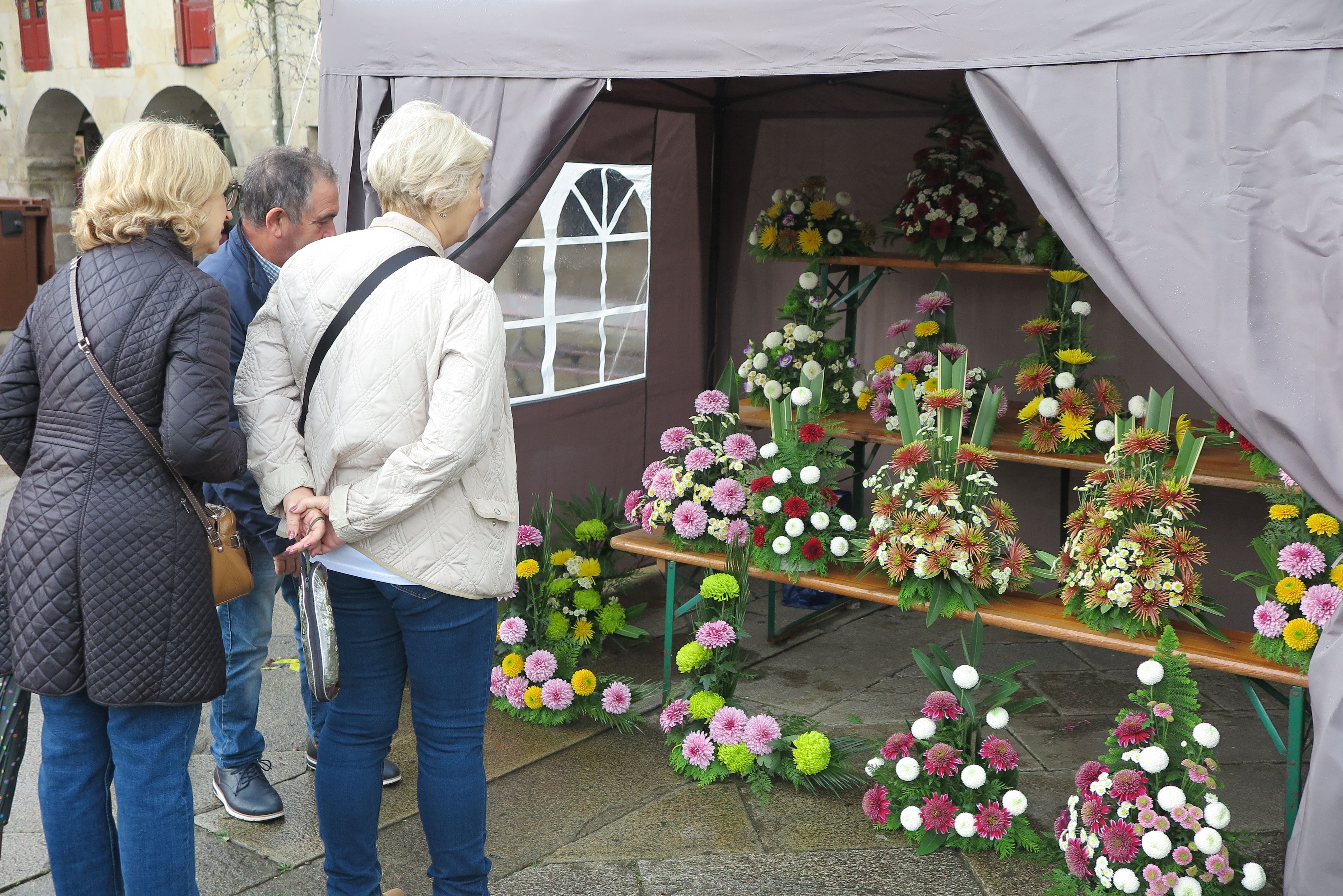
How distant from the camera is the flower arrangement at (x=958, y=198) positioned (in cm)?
381

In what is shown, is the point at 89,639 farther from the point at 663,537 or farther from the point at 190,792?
the point at 663,537

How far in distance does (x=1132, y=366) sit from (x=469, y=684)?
2.87 m

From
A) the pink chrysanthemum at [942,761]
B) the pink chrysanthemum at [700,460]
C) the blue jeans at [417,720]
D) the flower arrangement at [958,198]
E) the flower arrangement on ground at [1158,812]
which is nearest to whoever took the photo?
the blue jeans at [417,720]

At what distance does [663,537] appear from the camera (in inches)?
134

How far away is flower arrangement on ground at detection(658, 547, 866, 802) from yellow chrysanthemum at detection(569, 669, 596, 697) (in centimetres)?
24

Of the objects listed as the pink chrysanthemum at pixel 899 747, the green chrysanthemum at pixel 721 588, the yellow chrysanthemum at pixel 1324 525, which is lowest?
the pink chrysanthemum at pixel 899 747

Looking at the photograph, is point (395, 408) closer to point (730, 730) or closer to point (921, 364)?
point (730, 730)

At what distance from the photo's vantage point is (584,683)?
Answer: 10.8 ft

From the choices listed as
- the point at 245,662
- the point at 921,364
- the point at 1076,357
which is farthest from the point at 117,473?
the point at 1076,357

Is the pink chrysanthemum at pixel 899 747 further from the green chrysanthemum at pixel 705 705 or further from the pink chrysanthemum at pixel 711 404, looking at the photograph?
the pink chrysanthemum at pixel 711 404

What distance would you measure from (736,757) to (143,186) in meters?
1.98

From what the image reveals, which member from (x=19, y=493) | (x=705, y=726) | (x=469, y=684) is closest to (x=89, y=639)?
(x=19, y=493)

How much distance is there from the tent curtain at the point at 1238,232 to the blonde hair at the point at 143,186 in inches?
59.9

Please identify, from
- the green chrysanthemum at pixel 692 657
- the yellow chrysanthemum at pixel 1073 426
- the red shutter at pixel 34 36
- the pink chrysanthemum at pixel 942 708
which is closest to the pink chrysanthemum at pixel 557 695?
the green chrysanthemum at pixel 692 657
